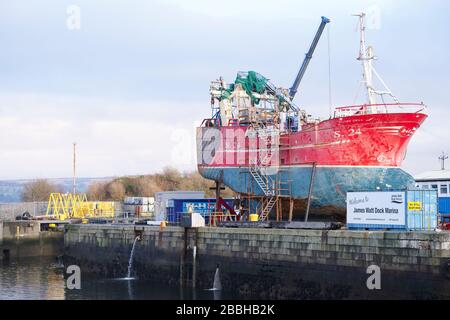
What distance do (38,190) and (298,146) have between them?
345 feet

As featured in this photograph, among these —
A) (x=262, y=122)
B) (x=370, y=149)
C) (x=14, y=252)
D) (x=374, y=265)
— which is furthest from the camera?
(x=14, y=252)

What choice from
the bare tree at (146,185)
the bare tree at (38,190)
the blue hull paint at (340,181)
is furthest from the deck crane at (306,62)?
the bare tree at (38,190)

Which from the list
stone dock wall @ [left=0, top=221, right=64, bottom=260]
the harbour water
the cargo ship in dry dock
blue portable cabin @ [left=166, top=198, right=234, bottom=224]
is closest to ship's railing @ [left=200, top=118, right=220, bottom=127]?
the cargo ship in dry dock

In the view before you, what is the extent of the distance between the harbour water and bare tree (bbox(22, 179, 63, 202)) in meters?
87.8

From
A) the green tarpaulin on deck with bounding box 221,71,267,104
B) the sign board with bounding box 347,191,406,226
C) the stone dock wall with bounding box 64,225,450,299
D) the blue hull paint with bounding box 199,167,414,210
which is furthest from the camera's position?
the green tarpaulin on deck with bounding box 221,71,267,104

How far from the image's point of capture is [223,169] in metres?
59.9

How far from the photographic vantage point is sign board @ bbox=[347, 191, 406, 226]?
38562 mm

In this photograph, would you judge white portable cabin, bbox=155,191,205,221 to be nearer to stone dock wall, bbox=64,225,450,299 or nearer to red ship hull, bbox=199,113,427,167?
stone dock wall, bbox=64,225,450,299

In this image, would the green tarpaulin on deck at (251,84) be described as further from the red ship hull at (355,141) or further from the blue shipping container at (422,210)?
the blue shipping container at (422,210)

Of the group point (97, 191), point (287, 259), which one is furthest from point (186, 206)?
point (97, 191)

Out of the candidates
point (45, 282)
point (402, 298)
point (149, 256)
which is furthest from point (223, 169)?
point (402, 298)

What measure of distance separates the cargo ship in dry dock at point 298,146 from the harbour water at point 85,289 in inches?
413
